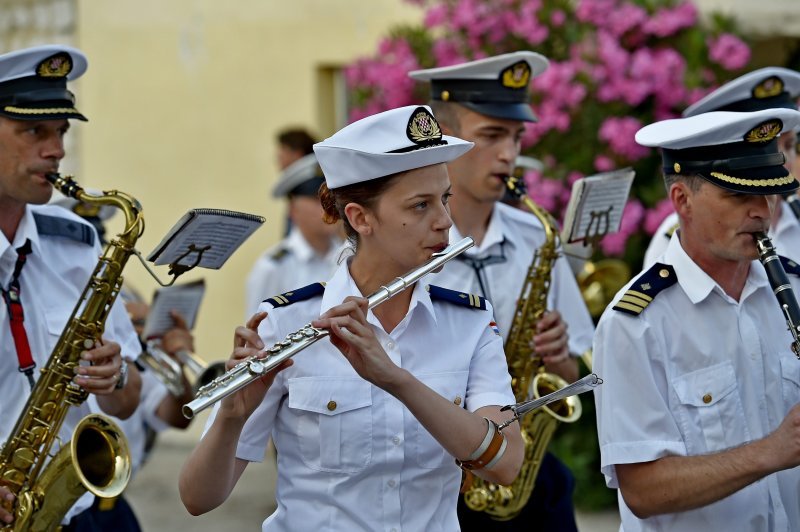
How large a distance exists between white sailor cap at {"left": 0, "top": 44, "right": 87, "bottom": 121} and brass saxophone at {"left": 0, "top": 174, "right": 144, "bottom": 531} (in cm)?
22

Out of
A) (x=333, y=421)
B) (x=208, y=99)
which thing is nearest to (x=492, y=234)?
Answer: (x=333, y=421)

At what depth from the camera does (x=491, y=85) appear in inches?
207

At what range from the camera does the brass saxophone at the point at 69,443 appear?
14.4 feet

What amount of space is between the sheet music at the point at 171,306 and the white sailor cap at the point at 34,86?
1.18 metres

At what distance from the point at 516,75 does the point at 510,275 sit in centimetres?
78

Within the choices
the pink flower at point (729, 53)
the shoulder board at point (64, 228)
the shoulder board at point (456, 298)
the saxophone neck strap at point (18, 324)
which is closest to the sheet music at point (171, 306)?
the shoulder board at point (64, 228)

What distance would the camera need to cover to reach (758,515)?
12.4 ft

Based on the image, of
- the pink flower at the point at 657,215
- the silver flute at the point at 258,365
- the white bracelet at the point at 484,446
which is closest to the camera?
the silver flute at the point at 258,365

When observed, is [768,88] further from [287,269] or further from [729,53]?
[287,269]

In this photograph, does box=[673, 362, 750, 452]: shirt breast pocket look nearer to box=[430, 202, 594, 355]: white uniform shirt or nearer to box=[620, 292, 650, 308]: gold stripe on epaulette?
box=[620, 292, 650, 308]: gold stripe on epaulette

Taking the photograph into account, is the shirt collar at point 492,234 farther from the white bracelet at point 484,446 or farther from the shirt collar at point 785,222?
the white bracelet at point 484,446

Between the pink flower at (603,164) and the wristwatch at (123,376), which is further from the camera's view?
the pink flower at (603,164)

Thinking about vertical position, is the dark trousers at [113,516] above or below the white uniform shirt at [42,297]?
below

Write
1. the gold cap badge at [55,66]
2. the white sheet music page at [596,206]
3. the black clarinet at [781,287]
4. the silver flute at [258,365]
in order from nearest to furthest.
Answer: the silver flute at [258,365] → the black clarinet at [781,287] → the gold cap badge at [55,66] → the white sheet music page at [596,206]
